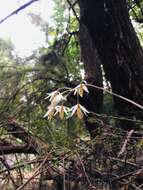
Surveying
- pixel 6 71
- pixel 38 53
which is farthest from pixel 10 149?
pixel 38 53

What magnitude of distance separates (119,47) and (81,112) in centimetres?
225

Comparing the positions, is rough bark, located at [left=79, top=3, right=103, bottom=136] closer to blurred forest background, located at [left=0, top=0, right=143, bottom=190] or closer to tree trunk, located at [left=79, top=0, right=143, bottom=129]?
blurred forest background, located at [left=0, top=0, right=143, bottom=190]

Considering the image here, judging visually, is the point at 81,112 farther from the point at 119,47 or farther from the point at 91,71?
the point at 91,71

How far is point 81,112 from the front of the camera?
172cm

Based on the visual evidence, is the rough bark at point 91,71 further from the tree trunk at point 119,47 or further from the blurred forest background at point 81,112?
the tree trunk at point 119,47

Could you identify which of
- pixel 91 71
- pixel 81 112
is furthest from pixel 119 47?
pixel 81 112

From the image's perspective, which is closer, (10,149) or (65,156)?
(65,156)

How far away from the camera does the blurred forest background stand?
214 centimetres

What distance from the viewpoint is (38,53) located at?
530cm

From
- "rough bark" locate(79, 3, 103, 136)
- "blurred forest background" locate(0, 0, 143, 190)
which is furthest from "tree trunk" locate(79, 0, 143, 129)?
"rough bark" locate(79, 3, 103, 136)

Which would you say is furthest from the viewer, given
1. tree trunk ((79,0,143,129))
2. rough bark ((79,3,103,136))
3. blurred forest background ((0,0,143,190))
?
rough bark ((79,3,103,136))

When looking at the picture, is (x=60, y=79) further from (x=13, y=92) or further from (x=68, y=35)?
(x=68, y=35)

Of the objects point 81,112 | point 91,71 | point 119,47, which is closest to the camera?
point 81,112

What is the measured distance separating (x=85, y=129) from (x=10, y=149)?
1177mm
